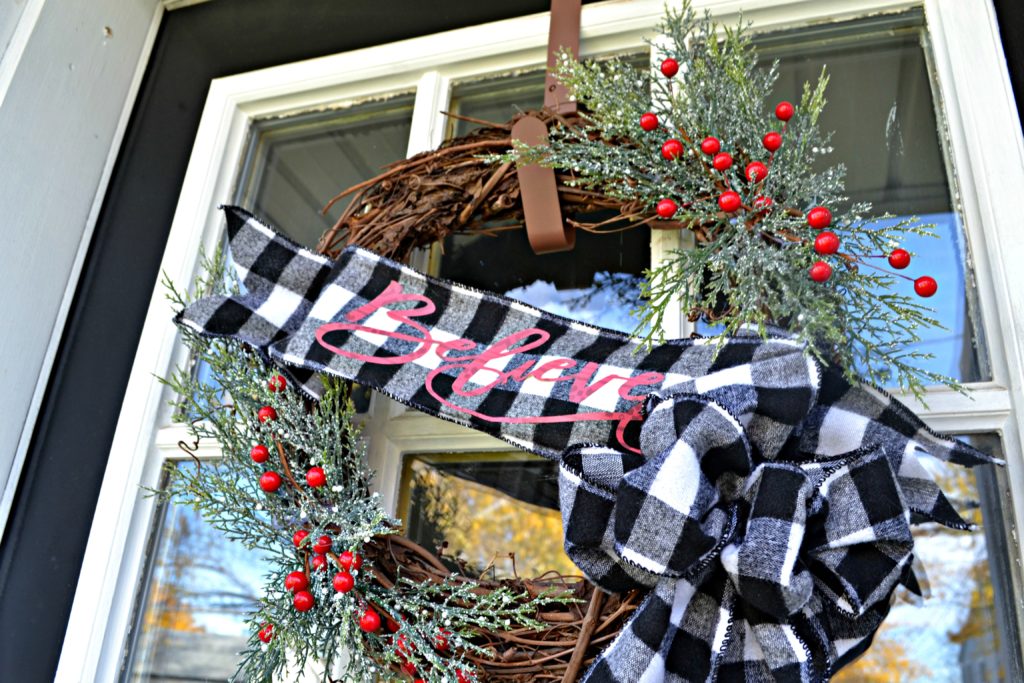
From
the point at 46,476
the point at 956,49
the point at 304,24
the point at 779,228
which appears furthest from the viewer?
the point at 304,24

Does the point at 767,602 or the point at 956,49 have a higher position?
the point at 956,49

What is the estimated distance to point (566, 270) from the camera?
3.60 ft

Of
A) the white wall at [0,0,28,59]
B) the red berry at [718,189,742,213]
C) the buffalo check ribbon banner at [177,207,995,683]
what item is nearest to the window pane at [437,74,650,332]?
the buffalo check ribbon banner at [177,207,995,683]

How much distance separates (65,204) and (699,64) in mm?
945

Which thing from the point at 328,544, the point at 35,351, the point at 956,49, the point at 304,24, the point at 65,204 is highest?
the point at 304,24

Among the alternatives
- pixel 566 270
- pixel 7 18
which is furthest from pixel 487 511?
pixel 7 18

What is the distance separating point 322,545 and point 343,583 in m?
0.05

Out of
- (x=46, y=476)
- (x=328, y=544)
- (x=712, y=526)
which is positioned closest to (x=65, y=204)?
(x=46, y=476)

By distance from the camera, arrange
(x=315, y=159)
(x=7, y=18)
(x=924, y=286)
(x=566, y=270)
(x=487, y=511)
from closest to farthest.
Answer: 1. (x=924, y=286)
2. (x=487, y=511)
3. (x=566, y=270)
4. (x=7, y=18)
5. (x=315, y=159)

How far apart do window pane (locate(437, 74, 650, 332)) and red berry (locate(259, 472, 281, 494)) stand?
38 cm

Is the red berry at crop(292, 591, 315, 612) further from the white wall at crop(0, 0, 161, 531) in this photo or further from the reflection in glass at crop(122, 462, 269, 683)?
the white wall at crop(0, 0, 161, 531)

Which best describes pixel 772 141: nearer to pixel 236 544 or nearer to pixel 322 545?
pixel 322 545

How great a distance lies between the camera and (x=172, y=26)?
1.45m

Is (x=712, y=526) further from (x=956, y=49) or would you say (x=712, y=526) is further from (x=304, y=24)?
(x=304, y=24)
